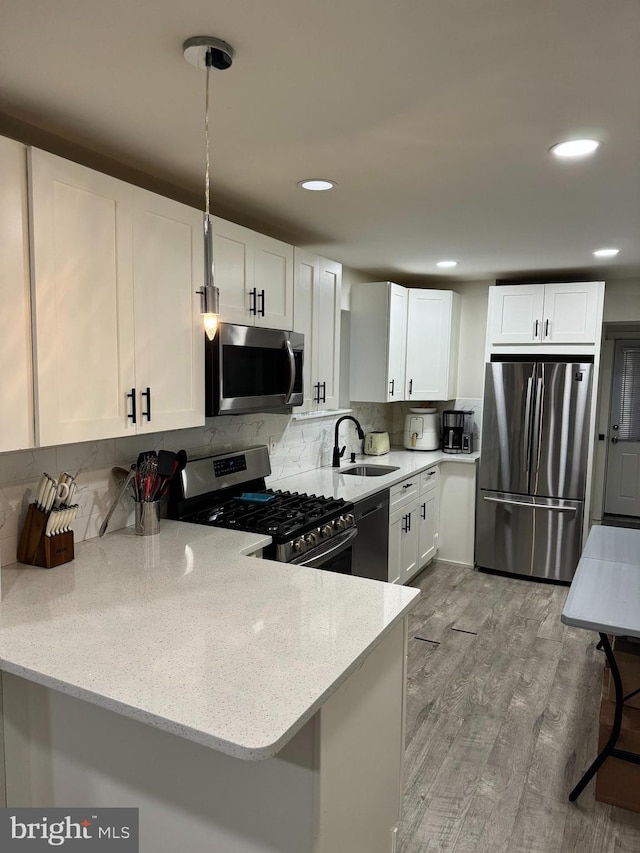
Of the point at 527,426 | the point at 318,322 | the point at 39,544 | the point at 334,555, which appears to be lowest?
the point at 334,555

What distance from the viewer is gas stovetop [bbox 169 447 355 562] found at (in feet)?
8.16

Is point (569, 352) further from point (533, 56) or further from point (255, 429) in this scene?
point (533, 56)

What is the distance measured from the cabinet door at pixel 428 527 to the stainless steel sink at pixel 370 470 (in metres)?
0.41

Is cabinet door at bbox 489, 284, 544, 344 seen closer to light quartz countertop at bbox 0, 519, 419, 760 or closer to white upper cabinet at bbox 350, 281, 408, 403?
white upper cabinet at bbox 350, 281, 408, 403

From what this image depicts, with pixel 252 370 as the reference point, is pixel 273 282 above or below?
above

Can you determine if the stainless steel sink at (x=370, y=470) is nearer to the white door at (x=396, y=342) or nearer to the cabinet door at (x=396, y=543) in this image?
the cabinet door at (x=396, y=543)

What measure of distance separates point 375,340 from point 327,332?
1075mm

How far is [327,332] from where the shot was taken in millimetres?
3484

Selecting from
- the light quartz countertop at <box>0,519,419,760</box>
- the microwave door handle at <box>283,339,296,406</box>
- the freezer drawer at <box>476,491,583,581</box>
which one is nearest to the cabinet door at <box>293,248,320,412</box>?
the microwave door handle at <box>283,339,296,406</box>

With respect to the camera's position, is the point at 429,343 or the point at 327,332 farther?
the point at 429,343

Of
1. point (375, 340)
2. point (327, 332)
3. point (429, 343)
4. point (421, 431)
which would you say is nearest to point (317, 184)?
point (327, 332)

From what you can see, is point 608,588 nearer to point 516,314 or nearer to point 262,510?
point 262,510

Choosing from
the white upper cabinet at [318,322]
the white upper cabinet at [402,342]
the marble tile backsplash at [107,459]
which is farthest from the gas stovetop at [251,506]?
the white upper cabinet at [402,342]

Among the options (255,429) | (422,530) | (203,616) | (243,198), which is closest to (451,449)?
(422,530)
